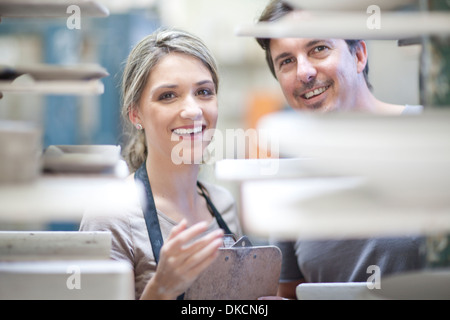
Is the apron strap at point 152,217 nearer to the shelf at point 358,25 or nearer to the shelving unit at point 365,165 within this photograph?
the shelving unit at point 365,165

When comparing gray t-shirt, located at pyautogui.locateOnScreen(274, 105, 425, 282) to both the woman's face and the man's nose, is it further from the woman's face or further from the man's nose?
the woman's face

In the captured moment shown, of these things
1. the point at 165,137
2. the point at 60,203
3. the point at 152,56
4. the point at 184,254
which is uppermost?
the point at 152,56

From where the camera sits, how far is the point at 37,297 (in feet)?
3.11

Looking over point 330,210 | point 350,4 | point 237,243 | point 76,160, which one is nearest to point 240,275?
point 237,243

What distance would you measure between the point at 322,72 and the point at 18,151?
838 millimetres

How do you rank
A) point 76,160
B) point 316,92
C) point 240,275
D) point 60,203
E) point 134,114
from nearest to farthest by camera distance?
point 60,203
point 76,160
point 240,275
point 134,114
point 316,92

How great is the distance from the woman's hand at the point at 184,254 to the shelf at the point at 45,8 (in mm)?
519

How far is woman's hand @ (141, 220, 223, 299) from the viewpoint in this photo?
0.94 meters

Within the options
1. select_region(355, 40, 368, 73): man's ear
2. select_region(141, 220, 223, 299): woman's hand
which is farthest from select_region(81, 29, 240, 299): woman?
select_region(355, 40, 368, 73): man's ear

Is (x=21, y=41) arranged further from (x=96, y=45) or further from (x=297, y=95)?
(x=297, y=95)

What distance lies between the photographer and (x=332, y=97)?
1.37 m

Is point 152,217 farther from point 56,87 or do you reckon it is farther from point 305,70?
point 305,70

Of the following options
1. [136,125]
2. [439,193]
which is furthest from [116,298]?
[439,193]

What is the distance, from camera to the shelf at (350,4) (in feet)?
3.36
